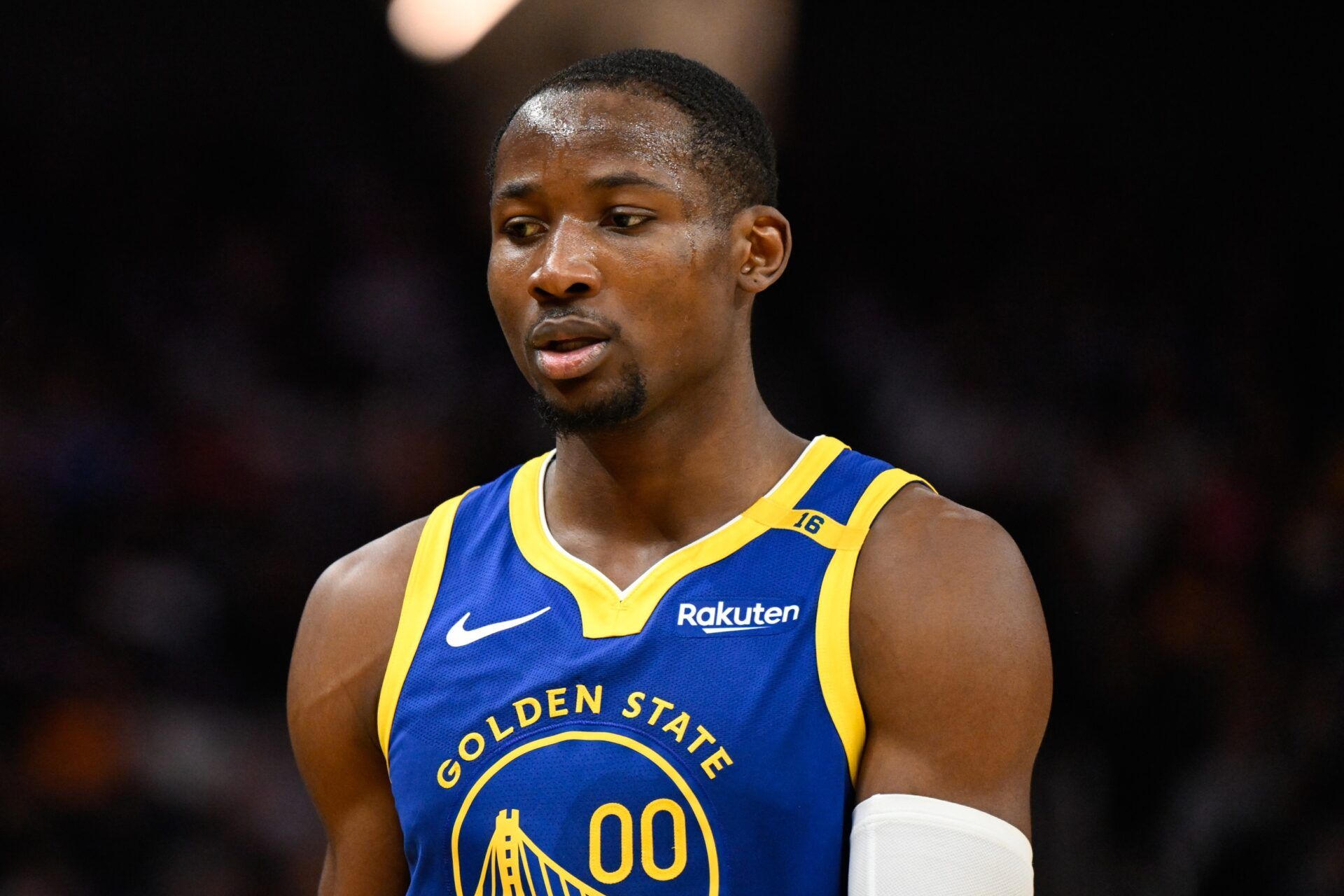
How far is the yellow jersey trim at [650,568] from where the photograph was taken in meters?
2.06

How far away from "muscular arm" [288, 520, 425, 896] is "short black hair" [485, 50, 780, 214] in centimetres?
64

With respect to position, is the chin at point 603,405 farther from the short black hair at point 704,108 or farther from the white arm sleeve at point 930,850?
the white arm sleeve at point 930,850

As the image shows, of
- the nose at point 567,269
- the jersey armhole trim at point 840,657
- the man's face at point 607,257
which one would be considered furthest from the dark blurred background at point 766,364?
the nose at point 567,269

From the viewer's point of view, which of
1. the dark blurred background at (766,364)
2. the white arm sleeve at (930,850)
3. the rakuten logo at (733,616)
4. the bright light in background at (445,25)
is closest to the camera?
the white arm sleeve at (930,850)

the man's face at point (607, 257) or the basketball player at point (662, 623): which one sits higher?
the man's face at point (607, 257)

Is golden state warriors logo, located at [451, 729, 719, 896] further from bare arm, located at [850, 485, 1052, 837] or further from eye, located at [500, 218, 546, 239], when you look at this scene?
eye, located at [500, 218, 546, 239]

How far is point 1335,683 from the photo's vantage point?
15.5 feet

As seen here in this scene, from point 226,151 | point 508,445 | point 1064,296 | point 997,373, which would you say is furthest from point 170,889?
point 1064,296

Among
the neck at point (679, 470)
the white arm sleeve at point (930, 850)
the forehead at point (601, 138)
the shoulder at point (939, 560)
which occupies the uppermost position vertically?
the forehead at point (601, 138)

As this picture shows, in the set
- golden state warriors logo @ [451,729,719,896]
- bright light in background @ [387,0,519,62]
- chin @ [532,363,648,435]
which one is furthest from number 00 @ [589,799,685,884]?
bright light in background @ [387,0,519,62]

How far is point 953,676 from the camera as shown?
1.90 m

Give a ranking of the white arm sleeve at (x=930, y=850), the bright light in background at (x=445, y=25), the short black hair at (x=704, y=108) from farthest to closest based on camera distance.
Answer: the bright light in background at (x=445, y=25)
the short black hair at (x=704, y=108)
the white arm sleeve at (x=930, y=850)

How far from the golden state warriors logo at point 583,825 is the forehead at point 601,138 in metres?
0.72

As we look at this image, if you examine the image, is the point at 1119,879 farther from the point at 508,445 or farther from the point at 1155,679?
the point at 508,445
